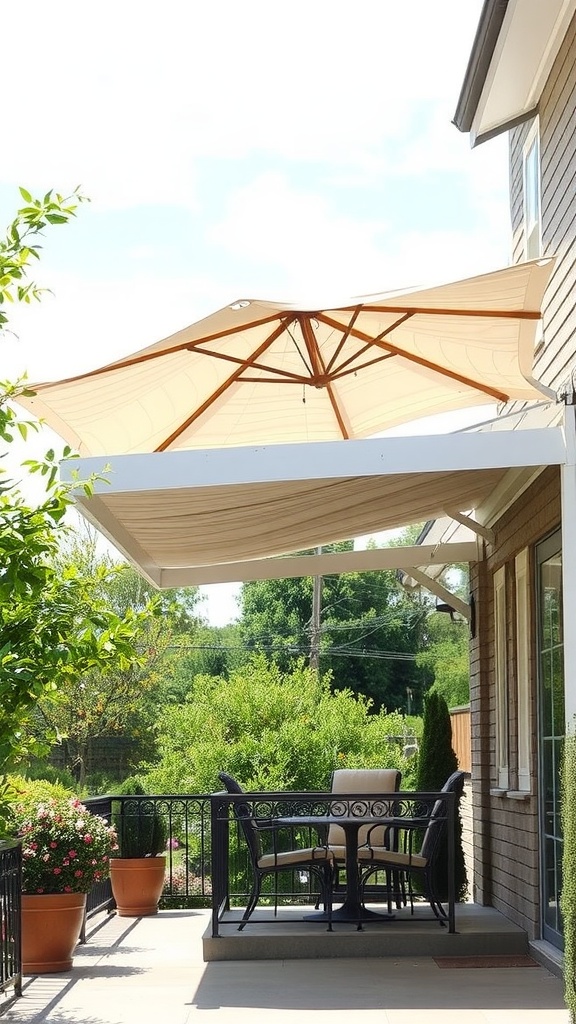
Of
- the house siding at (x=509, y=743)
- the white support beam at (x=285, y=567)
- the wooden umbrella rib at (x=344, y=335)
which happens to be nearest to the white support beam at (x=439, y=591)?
the house siding at (x=509, y=743)

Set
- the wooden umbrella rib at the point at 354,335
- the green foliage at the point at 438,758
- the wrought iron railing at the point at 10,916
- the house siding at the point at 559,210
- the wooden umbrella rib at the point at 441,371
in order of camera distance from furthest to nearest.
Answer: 1. the green foliage at the point at 438,758
2. the wooden umbrella rib at the point at 441,371
3. the house siding at the point at 559,210
4. the wooden umbrella rib at the point at 354,335
5. the wrought iron railing at the point at 10,916

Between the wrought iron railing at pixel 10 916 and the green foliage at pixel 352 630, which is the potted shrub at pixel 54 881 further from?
the green foliage at pixel 352 630

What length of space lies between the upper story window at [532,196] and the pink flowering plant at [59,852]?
514cm

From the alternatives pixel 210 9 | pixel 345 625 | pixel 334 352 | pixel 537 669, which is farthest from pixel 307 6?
pixel 345 625

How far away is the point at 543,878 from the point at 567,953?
2434 mm

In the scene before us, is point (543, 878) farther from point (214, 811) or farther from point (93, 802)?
point (93, 802)

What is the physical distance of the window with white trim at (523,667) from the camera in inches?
312

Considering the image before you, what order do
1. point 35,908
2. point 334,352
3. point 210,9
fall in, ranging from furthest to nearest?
point 210,9 → point 334,352 → point 35,908

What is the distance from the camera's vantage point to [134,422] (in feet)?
26.5

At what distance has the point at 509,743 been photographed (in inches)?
346

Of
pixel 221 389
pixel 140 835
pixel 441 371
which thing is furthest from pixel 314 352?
pixel 140 835

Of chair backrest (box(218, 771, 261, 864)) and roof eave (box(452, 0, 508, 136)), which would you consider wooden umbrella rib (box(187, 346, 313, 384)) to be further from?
chair backrest (box(218, 771, 261, 864))

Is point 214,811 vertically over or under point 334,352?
under

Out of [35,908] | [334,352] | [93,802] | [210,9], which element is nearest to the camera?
[35,908]
